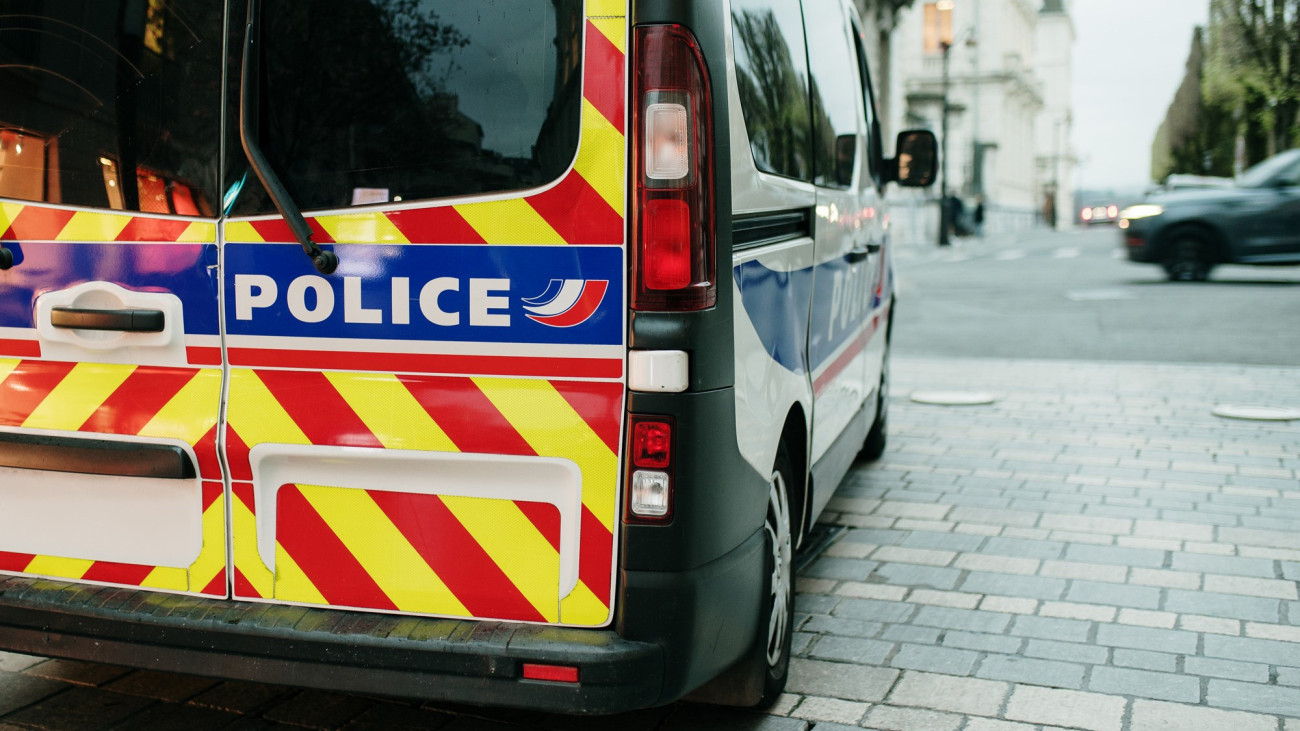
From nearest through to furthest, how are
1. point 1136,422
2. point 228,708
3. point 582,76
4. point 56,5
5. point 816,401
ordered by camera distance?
point 582,76
point 56,5
point 228,708
point 816,401
point 1136,422

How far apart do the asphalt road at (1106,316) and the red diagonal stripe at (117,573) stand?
8829mm

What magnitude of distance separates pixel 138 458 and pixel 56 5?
108 cm

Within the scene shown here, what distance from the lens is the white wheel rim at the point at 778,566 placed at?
322 centimetres

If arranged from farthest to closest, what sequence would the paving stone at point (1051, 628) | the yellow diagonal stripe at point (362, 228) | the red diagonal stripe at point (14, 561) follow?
the paving stone at point (1051, 628)
the red diagonal stripe at point (14, 561)
the yellow diagonal stripe at point (362, 228)

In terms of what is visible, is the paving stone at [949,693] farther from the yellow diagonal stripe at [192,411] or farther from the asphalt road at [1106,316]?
the asphalt road at [1106,316]

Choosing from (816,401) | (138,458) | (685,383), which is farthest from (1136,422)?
(138,458)

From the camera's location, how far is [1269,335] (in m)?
11.4

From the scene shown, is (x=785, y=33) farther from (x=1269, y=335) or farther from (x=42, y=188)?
(x=1269, y=335)

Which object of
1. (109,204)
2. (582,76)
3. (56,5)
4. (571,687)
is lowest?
(571,687)

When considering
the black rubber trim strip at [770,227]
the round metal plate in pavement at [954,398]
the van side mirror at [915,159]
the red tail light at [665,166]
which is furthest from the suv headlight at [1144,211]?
the red tail light at [665,166]

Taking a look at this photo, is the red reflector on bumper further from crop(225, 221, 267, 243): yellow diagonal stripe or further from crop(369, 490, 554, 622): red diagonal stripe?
crop(225, 221, 267, 243): yellow diagonal stripe

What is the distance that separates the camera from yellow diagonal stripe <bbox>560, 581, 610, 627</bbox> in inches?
104

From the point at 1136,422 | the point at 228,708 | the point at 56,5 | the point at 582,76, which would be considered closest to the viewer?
the point at 582,76

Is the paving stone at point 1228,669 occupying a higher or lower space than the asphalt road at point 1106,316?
lower
